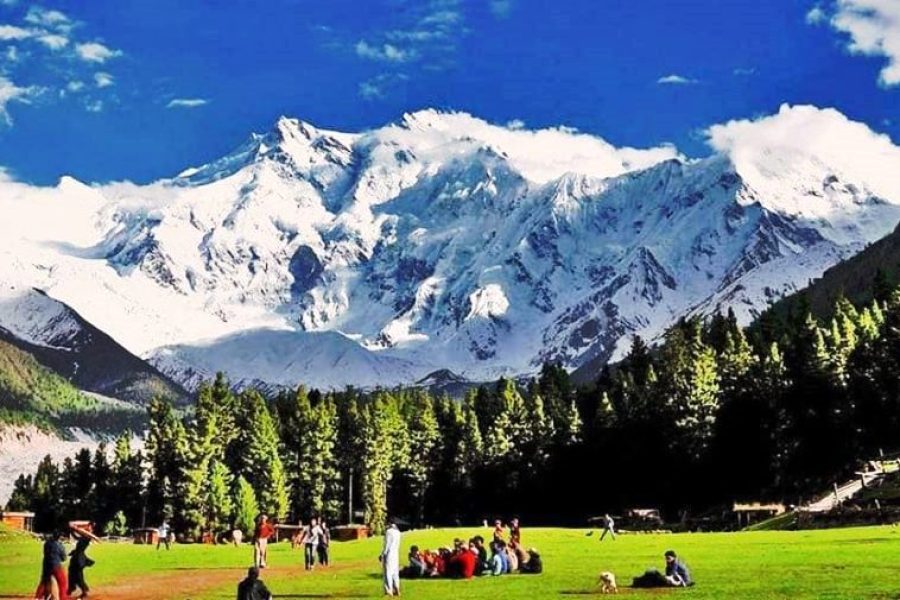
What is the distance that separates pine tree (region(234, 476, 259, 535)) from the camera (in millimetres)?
141625

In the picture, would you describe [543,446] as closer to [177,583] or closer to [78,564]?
[177,583]

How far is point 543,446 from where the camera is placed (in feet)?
499

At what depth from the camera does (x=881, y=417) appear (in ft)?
415

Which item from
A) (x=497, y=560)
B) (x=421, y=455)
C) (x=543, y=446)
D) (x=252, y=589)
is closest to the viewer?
(x=252, y=589)

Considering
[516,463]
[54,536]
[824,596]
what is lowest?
[824,596]

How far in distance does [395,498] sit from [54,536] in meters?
121

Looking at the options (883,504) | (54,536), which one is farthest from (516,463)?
(54,536)

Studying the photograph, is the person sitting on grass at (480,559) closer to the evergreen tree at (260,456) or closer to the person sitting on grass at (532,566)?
the person sitting on grass at (532,566)

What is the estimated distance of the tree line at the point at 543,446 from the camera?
128125 millimetres

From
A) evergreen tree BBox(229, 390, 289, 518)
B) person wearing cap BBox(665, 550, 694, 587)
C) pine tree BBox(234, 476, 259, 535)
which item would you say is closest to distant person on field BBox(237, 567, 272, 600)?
person wearing cap BBox(665, 550, 694, 587)

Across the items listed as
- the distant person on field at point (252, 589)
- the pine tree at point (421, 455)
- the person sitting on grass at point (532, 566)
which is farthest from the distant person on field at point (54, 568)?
the pine tree at point (421, 455)

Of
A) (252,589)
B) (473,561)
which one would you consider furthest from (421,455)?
(252,589)

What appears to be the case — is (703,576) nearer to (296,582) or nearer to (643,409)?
(296,582)

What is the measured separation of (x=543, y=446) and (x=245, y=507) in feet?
122
